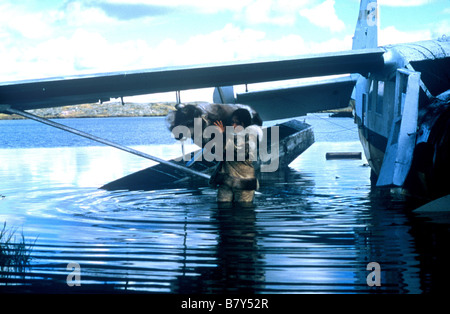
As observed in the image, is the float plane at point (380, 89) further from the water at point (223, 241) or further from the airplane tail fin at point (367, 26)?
the airplane tail fin at point (367, 26)

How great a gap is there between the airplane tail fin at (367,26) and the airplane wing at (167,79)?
6164mm

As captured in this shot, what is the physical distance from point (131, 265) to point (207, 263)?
85cm

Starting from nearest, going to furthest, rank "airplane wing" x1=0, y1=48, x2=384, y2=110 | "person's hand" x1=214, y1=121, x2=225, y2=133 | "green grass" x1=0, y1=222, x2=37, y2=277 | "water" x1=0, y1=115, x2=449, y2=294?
"water" x1=0, y1=115, x2=449, y2=294 → "green grass" x1=0, y1=222, x2=37, y2=277 → "person's hand" x1=214, y1=121, x2=225, y2=133 → "airplane wing" x1=0, y1=48, x2=384, y2=110

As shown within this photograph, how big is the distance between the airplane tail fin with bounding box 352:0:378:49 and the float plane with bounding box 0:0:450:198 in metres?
4.03

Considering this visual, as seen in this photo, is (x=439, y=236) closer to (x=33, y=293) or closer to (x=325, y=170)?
(x=33, y=293)

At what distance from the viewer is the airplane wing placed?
10.5 metres

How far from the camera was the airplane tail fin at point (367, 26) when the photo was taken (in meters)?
19.2

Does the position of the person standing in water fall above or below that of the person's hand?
below

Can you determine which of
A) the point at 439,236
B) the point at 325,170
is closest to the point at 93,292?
the point at 439,236

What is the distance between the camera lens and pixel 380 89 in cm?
1502

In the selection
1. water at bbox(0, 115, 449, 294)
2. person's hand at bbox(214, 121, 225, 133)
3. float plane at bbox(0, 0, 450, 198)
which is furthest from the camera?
float plane at bbox(0, 0, 450, 198)
